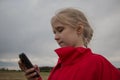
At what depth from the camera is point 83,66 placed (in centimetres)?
361

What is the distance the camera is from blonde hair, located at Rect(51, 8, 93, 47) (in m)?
3.87

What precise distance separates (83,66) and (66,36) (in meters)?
0.43

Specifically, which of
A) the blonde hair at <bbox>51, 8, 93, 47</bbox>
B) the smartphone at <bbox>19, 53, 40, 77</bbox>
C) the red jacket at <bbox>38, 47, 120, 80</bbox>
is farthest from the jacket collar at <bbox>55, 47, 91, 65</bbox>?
the smartphone at <bbox>19, 53, 40, 77</bbox>

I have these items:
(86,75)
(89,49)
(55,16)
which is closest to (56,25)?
→ (55,16)

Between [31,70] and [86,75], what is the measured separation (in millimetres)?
674

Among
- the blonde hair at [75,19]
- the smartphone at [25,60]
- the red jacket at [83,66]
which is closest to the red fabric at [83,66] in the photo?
the red jacket at [83,66]

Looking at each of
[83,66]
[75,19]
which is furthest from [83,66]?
[75,19]

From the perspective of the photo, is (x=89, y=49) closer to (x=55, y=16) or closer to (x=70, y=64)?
(x=70, y=64)

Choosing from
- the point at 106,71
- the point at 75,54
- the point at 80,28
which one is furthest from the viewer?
the point at 80,28

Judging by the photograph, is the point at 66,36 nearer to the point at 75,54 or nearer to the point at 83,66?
the point at 75,54

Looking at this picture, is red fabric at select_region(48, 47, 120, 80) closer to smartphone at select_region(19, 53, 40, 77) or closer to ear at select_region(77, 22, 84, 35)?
Result: ear at select_region(77, 22, 84, 35)

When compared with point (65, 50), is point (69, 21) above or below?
above

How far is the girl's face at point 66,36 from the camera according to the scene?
3797mm

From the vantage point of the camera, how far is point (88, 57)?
3686 millimetres
